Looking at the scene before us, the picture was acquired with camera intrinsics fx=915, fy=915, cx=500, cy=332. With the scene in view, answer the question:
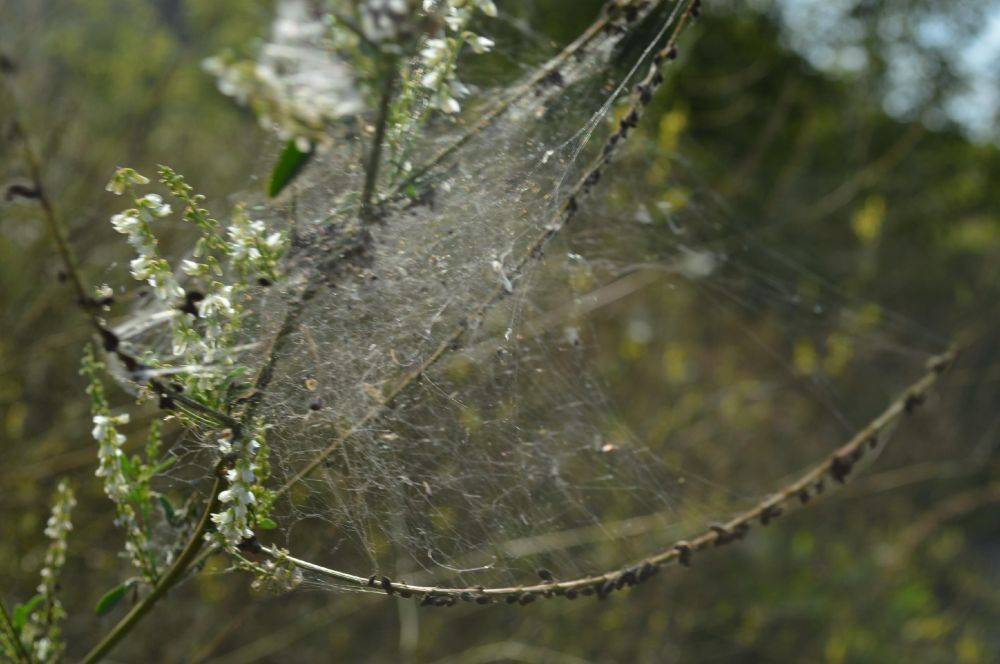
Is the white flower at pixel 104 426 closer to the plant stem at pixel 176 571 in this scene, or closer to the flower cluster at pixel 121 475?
the flower cluster at pixel 121 475

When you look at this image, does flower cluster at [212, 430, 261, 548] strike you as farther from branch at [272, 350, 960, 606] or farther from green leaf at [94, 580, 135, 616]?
green leaf at [94, 580, 135, 616]

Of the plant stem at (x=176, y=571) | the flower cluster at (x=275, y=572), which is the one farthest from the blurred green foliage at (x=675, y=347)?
the flower cluster at (x=275, y=572)

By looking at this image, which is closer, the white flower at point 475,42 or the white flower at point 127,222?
the white flower at point 127,222

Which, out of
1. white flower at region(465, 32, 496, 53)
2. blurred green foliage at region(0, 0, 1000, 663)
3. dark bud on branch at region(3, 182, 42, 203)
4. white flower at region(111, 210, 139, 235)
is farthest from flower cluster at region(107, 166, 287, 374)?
blurred green foliage at region(0, 0, 1000, 663)

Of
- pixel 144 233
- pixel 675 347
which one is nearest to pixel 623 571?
pixel 144 233

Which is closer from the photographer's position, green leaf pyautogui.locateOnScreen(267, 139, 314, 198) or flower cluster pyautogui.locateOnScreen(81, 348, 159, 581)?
green leaf pyautogui.locateOnScreen(267, 139, 314, 198)

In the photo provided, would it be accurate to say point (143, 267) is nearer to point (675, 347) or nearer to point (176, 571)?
point (176, 571)
